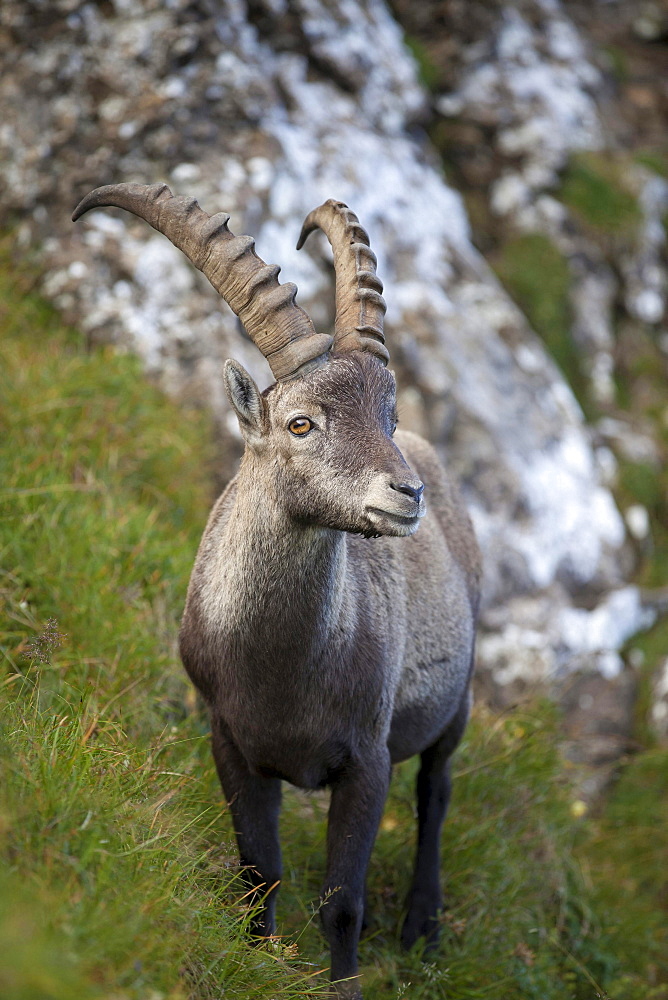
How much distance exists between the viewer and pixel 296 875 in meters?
4.60

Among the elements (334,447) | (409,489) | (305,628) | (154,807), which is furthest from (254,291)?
(154,807)

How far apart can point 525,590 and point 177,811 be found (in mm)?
5211

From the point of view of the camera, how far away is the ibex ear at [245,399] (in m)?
3.79

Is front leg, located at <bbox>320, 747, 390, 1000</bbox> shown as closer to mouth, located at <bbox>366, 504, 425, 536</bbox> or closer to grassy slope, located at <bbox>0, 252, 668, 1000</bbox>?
grassy slope, located at <bbox>0, 252, 668, 1000</bbox>

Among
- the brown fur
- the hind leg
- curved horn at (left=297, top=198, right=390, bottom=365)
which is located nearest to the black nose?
the brown fur

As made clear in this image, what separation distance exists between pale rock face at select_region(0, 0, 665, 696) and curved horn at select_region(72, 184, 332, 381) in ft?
11.2

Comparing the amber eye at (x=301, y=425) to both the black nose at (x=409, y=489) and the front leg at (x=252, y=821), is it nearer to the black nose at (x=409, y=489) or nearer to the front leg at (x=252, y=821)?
the black nose at (x=409, y=489)

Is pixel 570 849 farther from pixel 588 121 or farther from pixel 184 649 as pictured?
pixel 588 121

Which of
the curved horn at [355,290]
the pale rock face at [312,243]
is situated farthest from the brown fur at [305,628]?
the pale rock face at [312,243]

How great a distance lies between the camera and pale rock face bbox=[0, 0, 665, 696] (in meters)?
7.56

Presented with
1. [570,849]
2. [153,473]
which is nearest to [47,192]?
[153,473]

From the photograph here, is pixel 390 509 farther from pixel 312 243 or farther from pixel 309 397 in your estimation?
pixel 312 243

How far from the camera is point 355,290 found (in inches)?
161

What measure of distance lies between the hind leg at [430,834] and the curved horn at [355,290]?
7.85 ft
